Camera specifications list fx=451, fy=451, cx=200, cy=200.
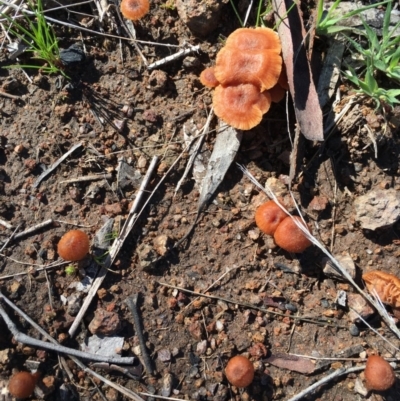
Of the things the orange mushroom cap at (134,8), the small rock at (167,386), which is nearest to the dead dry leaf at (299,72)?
the orange mushroom cap at (134,8)

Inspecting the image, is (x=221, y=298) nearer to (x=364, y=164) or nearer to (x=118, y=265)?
(x=118, y=265)

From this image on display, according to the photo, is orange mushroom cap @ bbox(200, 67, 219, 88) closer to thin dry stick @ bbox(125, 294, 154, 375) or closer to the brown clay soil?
the brown clay soil

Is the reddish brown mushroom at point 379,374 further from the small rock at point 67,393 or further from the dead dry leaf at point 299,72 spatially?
the small rock at point 67,393

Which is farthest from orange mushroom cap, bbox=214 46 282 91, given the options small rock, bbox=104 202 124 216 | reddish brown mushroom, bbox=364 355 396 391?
reddish brown mushroom, bbox=364 355 396 391

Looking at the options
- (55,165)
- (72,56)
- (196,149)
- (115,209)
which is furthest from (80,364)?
(72,56)

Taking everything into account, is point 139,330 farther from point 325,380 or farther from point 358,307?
point 358,307
